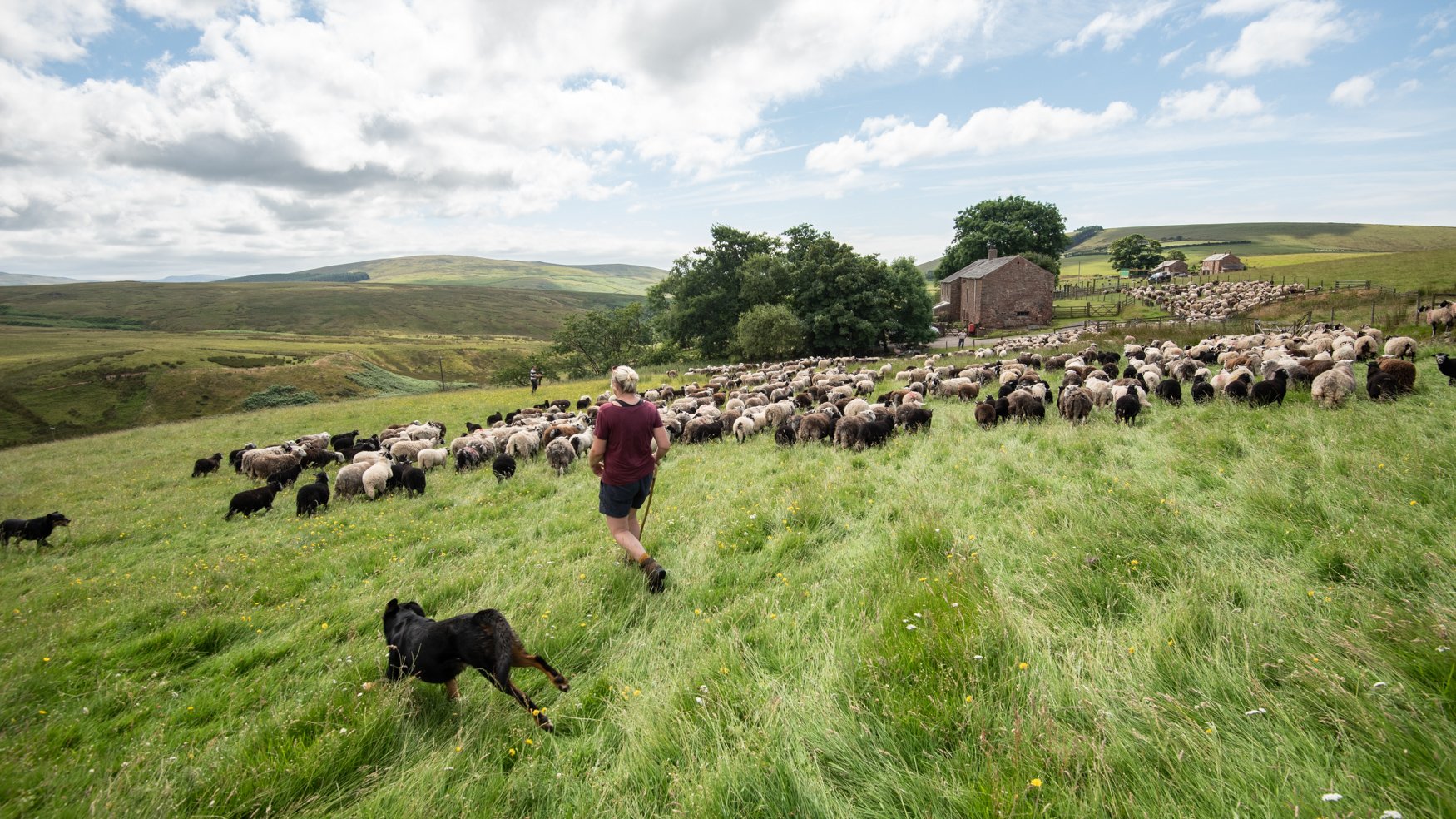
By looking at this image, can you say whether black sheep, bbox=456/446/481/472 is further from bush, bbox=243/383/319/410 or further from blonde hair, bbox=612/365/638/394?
bush, bbox=243/383/319/410

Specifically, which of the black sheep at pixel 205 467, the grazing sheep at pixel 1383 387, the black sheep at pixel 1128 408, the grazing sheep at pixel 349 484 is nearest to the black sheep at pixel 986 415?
the black sheep at pixel 1128 408

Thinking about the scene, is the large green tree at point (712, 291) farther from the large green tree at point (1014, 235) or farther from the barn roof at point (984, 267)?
the large green tree at point (1014, 235)

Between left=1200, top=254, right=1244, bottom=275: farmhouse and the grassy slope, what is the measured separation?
94.0 metres

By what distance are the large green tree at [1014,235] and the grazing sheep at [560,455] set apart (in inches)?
2619

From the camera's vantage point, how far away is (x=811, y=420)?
13938 mm

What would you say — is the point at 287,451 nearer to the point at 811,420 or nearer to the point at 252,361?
A: the point at 811,420

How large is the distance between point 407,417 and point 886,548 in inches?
1135

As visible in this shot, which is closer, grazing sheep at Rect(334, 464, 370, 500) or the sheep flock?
the sheep flock

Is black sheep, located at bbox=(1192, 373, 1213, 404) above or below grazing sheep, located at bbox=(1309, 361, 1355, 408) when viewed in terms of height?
below

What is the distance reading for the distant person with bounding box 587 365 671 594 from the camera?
19.7 feet

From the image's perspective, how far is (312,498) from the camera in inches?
455

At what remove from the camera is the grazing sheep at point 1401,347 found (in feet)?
52.2

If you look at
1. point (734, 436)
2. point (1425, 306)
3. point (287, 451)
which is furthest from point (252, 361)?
point (1425, 306)

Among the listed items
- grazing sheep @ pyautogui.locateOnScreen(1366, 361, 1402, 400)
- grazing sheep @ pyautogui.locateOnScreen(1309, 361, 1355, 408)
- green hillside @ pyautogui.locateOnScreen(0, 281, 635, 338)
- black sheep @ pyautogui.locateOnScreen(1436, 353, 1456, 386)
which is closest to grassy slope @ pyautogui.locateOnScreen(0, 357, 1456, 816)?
grazing sheep @ pyautogui.locateOnScreen(1309, 361, 1355, 408)
